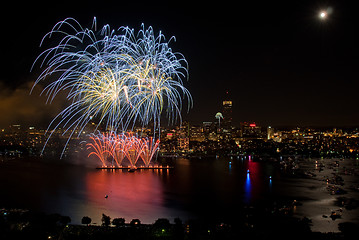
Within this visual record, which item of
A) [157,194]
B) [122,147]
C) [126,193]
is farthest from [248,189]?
[122,147]

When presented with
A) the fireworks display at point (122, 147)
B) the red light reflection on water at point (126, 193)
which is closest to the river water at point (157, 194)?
the red light reflection on water at point (126, 193)

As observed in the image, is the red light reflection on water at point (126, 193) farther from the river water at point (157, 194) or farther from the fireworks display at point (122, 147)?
the fireworks display at point (122, 147)

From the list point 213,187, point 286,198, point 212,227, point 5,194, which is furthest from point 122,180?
point 212,227

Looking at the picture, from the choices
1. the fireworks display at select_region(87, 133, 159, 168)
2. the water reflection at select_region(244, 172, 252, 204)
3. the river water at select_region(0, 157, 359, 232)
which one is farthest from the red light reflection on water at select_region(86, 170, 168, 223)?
the water reflection at select_region(244, 172, 252, 204)

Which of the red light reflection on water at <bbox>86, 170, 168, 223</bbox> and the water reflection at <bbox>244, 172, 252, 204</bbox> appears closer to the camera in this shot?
the red light reflection on water at <bbox>86, 170, 168, 223</bbox>

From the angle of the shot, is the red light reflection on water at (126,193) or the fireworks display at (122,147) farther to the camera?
the fireworks display at (122,147)

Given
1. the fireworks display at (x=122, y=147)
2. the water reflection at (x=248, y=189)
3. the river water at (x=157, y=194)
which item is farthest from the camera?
the fireworks display at (x=122, y=147)

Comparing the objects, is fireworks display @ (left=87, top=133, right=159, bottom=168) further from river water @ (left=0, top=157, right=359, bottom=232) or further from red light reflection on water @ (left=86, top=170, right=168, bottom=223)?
river water @ (left=0, top=157, right=359, bottom=232)
